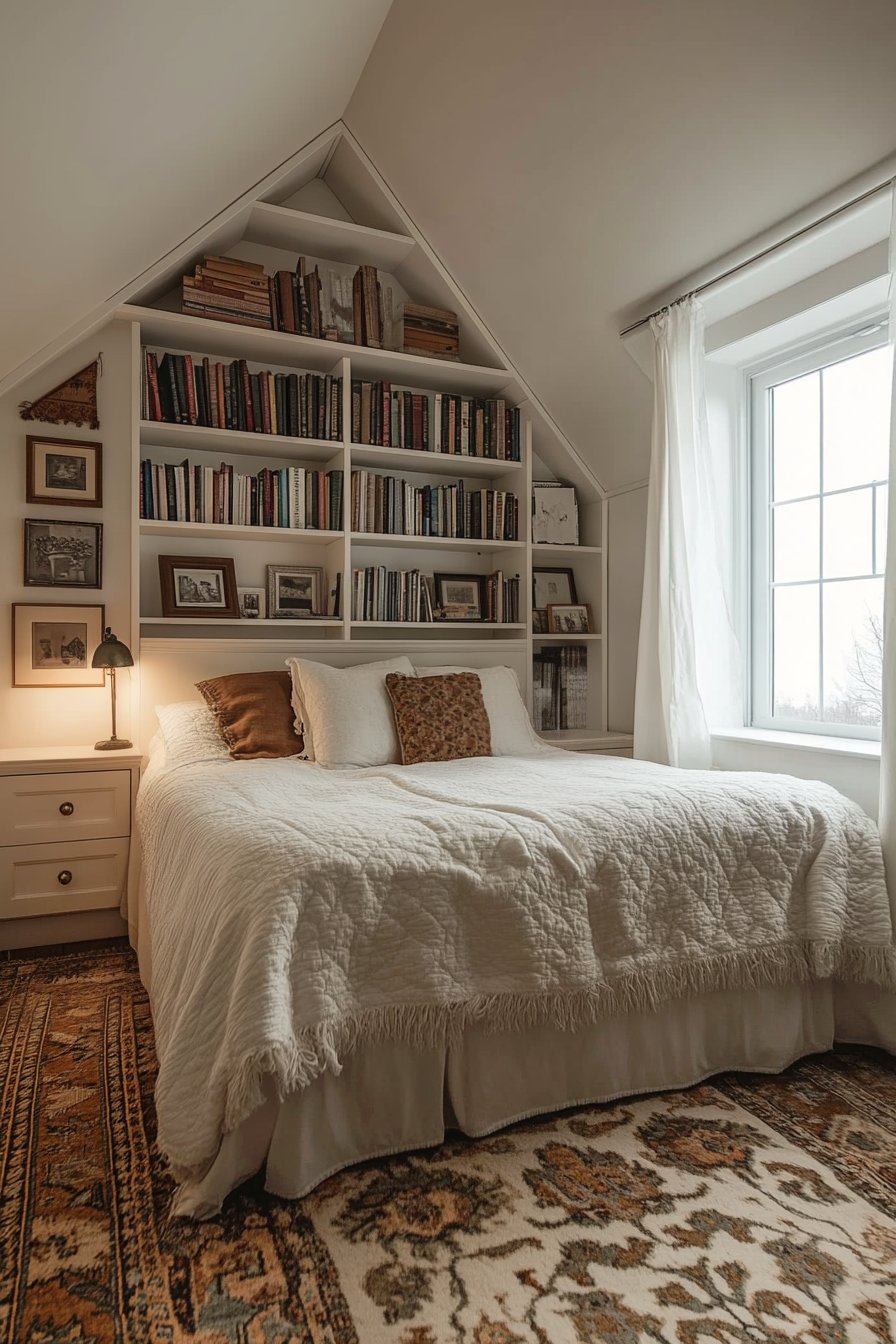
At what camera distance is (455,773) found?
8.20ft

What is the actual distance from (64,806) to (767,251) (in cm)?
273

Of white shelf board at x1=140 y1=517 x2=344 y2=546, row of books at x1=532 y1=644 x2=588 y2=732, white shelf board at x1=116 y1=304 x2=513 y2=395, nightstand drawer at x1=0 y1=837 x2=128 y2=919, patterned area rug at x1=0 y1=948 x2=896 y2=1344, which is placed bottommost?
patterned area rug at x1=0 y1=948 x2=896 y2=1344

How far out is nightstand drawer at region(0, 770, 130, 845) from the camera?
265cm

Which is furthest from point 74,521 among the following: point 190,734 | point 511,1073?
point 511,1073

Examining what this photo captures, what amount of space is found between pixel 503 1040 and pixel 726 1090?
58 cm

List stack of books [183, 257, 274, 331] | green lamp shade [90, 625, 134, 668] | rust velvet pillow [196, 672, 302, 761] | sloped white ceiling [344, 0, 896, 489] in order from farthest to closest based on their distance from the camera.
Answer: stack of books [183, 257, 274, 331]
green lamp shade [90, 625, 134, 668]
rust velvet pillow [196, 672, 302, 761]
sloped white ceiling [344, 0, 896, 489]

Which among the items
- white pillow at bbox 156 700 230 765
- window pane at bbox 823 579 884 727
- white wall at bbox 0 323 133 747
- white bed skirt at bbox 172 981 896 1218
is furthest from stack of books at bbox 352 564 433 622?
white bed skirt at bbox 172 981 896 1218

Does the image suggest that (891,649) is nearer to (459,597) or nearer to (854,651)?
(854,651)

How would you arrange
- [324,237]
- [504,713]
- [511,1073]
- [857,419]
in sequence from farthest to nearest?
[324,237] → [504,713] → [857,419] → [511,1073]

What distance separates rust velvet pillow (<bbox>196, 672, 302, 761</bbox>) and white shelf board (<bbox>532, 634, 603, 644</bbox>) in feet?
4.07

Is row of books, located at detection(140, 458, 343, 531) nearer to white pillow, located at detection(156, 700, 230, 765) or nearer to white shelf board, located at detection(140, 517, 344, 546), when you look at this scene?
white shelf board, located at detection(140, 517, 344, 546)

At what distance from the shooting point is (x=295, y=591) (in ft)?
11.3

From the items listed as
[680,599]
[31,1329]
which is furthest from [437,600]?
[31,1329]

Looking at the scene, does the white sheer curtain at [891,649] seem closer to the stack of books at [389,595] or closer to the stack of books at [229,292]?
the stack of books at [389,595]
